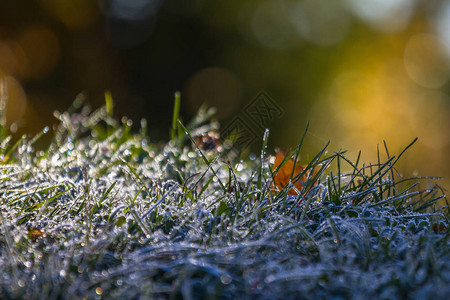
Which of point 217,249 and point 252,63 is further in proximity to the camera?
point 252,63

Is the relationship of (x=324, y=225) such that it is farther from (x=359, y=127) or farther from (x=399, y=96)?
(x=399, y=96)

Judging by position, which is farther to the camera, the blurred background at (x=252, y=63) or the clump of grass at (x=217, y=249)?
the blurred background at (x=252, y=63)

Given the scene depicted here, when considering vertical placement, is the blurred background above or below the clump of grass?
above

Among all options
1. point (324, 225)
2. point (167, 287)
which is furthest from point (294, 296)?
point (324, 225)

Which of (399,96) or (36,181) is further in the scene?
(399,96)

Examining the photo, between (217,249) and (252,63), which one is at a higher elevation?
(252,63)

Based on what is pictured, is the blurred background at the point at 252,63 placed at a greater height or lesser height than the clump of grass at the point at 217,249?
greater

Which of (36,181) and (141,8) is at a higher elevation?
(141,8)

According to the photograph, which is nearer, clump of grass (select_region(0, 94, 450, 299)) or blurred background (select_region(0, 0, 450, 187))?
clump of grass (select_region(0, 94, 450, 299))
